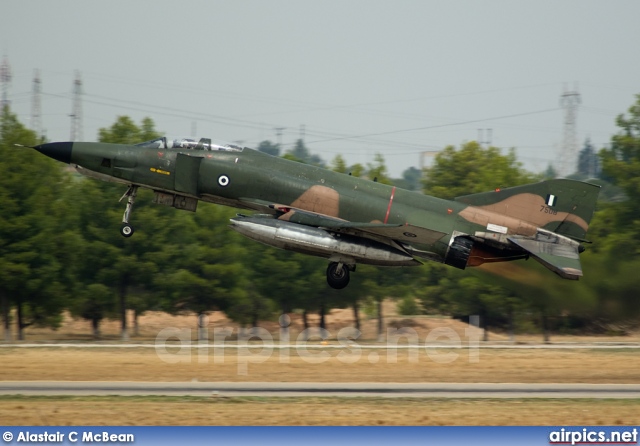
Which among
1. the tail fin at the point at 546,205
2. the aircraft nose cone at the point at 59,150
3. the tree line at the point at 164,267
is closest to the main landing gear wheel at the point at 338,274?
the tail fin at the point at 546,205

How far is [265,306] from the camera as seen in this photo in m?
50.8

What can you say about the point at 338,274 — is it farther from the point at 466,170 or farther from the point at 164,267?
the point at 466,170

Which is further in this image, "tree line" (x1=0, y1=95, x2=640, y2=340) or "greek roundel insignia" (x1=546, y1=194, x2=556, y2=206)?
"tree line" (x1=0, y1=95, x2=640, y2=340)

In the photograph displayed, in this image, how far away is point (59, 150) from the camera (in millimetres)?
25766

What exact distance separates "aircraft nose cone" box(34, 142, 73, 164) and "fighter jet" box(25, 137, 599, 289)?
42mm

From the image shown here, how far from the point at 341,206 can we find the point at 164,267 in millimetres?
25524

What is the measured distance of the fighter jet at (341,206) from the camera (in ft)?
83.5

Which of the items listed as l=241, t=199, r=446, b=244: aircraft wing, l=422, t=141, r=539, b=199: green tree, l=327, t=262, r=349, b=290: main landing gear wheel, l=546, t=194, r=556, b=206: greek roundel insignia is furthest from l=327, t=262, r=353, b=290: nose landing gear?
l=422, t=141, r=539, b=199: green tree

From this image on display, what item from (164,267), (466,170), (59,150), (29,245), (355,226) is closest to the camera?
(355,226)

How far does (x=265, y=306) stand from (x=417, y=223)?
26.3 metres

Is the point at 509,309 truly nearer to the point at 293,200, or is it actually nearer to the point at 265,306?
the point at 265,306

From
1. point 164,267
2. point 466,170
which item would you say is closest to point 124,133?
point 164,267

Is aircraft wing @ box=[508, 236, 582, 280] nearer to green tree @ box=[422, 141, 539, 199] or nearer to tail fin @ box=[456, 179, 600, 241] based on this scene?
tail fin @ box=[456, 179, 600, 241]

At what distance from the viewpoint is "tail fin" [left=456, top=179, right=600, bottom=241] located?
87.1 feet
